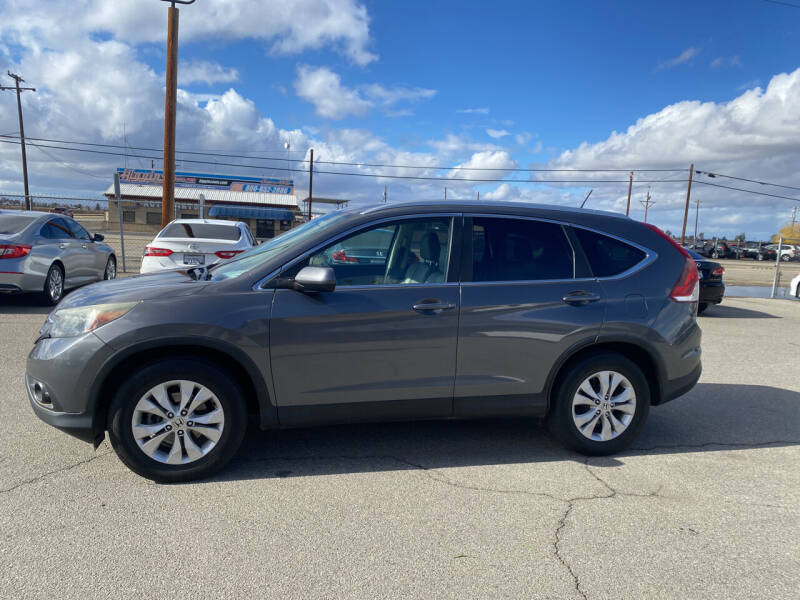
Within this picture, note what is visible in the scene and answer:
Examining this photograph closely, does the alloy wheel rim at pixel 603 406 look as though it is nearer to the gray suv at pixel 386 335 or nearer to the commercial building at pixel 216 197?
the gray suv at pixel 386 335

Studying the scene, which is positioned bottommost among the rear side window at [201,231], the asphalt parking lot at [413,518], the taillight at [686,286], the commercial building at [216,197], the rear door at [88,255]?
the asphalt parking lot at [413,518]

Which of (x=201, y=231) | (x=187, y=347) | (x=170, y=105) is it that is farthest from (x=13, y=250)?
(x=187, y=347)

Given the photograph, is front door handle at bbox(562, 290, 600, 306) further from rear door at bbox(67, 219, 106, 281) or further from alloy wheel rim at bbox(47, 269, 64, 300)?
rear door at bbox(67, 219, 106, 281)

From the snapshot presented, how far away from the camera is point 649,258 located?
4.20m

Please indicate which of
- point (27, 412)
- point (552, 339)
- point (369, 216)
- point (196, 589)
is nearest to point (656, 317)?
point (552, 339)

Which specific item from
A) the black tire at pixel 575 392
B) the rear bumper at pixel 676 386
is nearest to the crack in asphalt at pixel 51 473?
the black tire at pixel 575 392

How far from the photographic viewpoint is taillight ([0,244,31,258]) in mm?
8648

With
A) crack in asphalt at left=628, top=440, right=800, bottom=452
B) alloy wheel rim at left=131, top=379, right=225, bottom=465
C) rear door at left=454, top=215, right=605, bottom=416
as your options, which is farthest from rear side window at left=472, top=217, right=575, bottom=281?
alloy wheel rim at left=131, top=379, right=225, bottom=465

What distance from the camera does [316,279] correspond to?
3.43 m

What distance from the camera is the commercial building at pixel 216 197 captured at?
4762cm

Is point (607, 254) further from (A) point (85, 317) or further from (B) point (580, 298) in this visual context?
(A) point (85, 317)

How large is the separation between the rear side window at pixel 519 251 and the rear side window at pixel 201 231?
695cm

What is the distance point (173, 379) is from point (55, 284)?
769 cm

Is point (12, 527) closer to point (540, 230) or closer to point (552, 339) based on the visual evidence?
point (552, 339)
